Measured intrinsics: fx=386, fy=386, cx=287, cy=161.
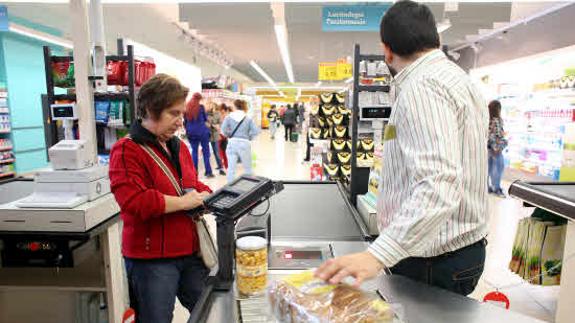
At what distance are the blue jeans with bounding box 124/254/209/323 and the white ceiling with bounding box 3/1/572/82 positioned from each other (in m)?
5.74

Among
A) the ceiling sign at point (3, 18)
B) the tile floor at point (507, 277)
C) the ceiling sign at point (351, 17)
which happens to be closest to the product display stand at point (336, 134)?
the ceiling sign at point (351, 17)

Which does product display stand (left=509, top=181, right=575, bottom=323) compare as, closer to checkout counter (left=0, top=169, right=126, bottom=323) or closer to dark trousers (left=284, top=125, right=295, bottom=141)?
checkout counter (left=0, top=169, right=126, bottom=323)

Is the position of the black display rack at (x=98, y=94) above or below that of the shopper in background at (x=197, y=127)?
above

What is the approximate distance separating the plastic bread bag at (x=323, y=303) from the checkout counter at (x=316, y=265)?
10cm

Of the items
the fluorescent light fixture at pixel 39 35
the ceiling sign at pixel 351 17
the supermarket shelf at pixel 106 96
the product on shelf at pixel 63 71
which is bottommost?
the supermarket shelf at pixel 106 96

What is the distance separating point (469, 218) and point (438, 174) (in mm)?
332

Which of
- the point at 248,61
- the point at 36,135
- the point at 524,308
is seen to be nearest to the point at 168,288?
the point at 524,308

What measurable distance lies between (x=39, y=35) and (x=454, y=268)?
11.5 meters

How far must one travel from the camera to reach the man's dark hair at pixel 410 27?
1.14m

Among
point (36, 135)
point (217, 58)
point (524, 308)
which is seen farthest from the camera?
point (217, 58)

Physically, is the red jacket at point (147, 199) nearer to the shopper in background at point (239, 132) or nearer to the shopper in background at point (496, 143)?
the shopper in background at point (239, 132)

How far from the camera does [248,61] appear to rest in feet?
50.6

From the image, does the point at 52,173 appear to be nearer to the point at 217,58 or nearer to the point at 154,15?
the point at 154,15

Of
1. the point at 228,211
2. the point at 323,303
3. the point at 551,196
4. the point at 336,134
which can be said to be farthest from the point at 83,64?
the point at 336,134
